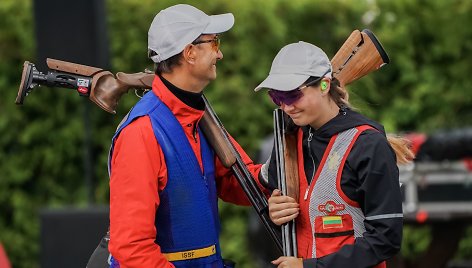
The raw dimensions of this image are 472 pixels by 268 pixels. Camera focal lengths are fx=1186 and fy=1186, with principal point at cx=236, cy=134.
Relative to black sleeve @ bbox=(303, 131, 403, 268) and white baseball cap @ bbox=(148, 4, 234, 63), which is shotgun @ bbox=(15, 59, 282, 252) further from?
black sleeve @ bbox=(303, 131, 403, 268)

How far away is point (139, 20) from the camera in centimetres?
834

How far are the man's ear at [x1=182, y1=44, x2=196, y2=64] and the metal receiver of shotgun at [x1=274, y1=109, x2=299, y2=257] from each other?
363 mm

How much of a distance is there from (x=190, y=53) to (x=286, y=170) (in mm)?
517

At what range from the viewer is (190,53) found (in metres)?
4.06

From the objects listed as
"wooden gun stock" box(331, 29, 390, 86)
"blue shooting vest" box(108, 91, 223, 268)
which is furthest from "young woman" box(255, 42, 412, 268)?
"blue shooting vest" box(108, 91, 223, 268)

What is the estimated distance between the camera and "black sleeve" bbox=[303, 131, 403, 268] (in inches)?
149

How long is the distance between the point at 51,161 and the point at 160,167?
4656 mm

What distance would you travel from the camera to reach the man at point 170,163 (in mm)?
3850

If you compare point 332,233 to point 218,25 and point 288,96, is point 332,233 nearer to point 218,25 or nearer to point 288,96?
point 288,96

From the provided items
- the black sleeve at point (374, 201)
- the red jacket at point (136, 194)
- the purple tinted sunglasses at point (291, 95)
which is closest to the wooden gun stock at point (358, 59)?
the purple tinted sunglasses at point (291, 95)

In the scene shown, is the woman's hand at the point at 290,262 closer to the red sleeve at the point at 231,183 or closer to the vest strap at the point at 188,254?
the vest strap at the point at 188,254

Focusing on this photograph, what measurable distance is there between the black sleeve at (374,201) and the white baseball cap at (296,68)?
28cm

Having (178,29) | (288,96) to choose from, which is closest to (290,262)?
(288,96)

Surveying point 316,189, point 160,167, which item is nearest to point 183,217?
point 160,167
